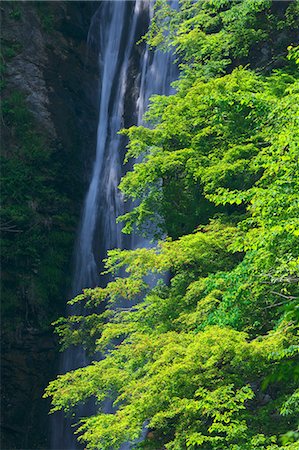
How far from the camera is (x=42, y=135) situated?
20.8 metres

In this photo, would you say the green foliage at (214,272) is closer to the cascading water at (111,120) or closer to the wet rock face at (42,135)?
the cascading water at (111,120)

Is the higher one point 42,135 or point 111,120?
point 111,120

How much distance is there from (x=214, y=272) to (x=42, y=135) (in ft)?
41.7

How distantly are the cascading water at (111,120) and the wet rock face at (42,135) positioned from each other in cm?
38

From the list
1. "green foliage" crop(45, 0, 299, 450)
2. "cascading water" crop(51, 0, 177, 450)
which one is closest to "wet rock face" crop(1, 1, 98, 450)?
"cascading water" crop(51, 0, 177, 450)

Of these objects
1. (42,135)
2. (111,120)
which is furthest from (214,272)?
(42,135)

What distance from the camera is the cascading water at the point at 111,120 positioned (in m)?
18.0

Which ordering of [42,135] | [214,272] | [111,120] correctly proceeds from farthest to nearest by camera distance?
[111,120] → [42,135] → [214,272]

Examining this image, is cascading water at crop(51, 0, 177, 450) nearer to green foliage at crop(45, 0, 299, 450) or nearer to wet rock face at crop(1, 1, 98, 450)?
wet rock face at crop(1, 1, 98, 450)

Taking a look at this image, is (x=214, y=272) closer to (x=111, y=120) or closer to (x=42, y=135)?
(x=111, y=120)

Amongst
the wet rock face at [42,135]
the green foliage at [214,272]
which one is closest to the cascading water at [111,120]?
the wet rock face at [42,135]

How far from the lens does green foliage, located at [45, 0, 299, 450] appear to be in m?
6.87

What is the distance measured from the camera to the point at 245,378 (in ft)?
23.8

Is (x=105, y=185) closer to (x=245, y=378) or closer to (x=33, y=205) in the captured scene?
(x=33, y=205)
